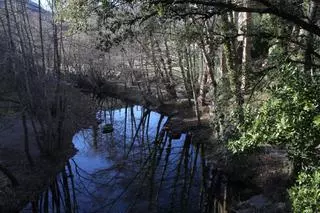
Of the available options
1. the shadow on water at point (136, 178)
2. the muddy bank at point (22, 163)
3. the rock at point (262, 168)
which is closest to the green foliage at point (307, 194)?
the rock at point (262, 168)

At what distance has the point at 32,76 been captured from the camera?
18.8 metres

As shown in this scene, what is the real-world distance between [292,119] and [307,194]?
104 centimetres

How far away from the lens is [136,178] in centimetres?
1680

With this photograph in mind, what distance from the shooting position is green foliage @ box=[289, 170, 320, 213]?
492 centimetres

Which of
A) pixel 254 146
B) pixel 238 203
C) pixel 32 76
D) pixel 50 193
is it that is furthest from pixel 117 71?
pixel 254 146

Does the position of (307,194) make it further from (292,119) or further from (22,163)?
(22,163)

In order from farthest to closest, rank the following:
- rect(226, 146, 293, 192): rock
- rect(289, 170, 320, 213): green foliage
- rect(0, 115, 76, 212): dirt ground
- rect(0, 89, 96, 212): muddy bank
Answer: rect(0, 89, 96, 212): muddy bank
rect(0, 115, 76, 212): dirt ground
rect(226, 146, 293, 192): rock
rect(289, 170, 320, 213): green foliage

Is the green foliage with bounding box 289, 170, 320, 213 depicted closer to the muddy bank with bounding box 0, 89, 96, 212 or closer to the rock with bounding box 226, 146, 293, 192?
the rock with bounding box 226, 146, 293, 192

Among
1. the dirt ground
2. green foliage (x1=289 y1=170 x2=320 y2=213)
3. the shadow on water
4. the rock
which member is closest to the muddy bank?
the dirt ground

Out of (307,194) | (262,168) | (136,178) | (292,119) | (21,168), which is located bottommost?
(136,178)

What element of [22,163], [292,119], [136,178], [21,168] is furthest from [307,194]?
[22,163]

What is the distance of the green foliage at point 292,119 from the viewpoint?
204 inches

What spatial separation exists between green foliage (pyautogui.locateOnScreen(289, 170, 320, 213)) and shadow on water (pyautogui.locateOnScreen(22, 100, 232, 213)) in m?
7.99

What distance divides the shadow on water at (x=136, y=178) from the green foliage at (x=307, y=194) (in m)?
7.99
